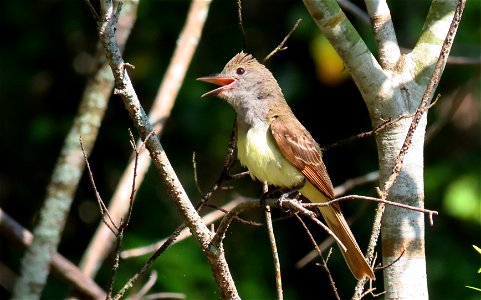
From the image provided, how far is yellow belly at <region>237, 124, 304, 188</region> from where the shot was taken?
4273 mm

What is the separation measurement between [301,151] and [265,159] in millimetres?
274

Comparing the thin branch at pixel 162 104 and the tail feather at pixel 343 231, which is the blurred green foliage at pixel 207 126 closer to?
the thin branch at pixel 162 104

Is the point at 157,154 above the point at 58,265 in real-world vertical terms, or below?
below

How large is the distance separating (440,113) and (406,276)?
4493 mm

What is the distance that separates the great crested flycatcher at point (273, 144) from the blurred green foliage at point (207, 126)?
2548 millimetres

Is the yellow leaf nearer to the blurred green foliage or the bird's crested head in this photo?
the blurred green foliage

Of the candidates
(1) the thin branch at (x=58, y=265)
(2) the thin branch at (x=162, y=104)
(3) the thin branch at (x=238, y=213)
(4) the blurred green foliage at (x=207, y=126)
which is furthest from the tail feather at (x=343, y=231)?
(4) the blurred green foliage at (x=207, y=126)

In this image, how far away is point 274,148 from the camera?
445cm

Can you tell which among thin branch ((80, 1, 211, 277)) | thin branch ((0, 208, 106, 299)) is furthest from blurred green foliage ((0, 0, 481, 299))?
thin branch ((0, 208, 106, 299))

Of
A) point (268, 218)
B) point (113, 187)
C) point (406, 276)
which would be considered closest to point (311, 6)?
point (268, 218)

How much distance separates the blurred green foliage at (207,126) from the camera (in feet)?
24.5

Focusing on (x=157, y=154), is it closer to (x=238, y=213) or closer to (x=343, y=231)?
(x=238, y=213)

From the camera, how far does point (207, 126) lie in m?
7.91

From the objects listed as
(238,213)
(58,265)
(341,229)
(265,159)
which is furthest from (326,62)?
(238,213)
